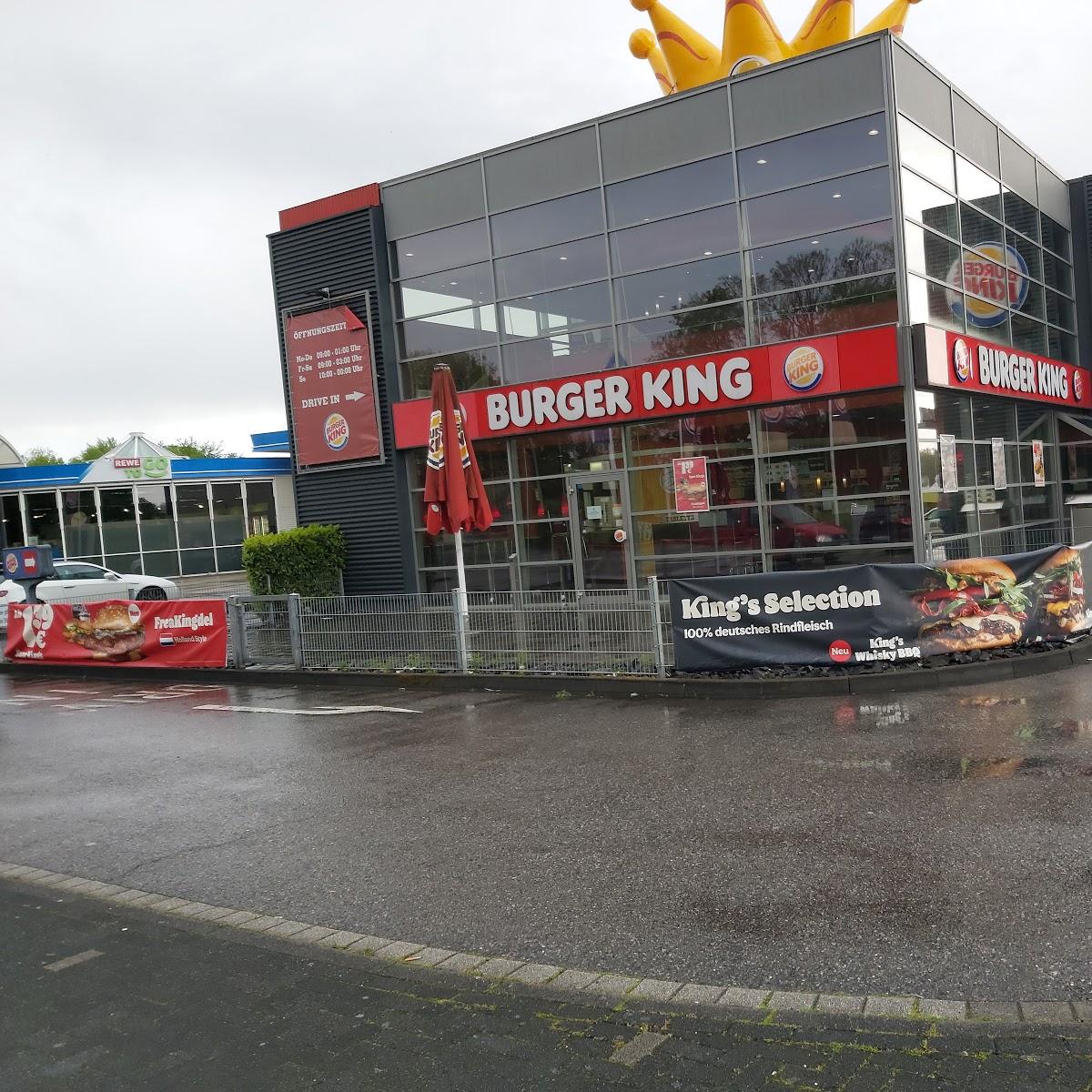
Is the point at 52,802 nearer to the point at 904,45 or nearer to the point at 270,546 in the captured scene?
the point at 270,546

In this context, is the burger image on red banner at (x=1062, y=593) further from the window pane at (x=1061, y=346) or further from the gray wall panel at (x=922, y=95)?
the window pane at (x=1061, y=346)

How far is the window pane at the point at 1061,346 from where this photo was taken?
65.5 ft

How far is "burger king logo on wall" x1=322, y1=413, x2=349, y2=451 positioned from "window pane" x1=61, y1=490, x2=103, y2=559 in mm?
13410

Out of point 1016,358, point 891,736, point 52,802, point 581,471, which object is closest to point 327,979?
point 52,802

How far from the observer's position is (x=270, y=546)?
62.5 ft

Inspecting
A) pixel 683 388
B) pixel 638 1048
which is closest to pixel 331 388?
pixel 683 388

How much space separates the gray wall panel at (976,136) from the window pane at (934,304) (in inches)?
103

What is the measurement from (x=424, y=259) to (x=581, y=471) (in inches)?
204

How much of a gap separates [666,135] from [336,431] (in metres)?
8.18

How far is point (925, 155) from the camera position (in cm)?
1578

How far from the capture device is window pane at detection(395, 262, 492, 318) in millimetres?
18734

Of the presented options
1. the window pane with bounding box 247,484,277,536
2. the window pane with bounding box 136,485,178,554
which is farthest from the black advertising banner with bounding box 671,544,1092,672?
the window pane with bounding box 247,484,277,536

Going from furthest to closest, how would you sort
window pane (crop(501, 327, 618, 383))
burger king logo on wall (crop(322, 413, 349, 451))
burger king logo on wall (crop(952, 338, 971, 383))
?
burger king logo on wall (crop(322, 413, 349, 451))
window pane (crop(501, 327, 618, 383))
burger king logo on wall (crop(952, 338, 971, 383))

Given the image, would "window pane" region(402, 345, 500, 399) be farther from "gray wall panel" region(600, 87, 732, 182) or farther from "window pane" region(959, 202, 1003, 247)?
"window pane" region(959, 202, 1003, 247)
